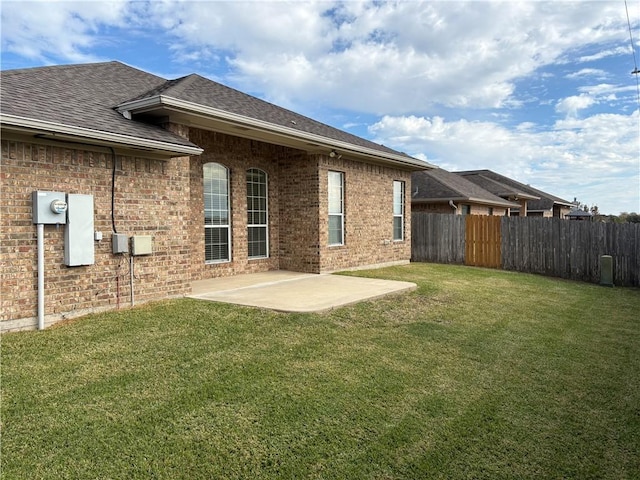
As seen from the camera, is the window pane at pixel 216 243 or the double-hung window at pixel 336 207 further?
the double-hung window at pixel 336 207

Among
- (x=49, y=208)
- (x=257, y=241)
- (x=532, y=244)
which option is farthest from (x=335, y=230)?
(x=49, y=208)

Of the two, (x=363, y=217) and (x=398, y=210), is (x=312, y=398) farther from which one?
(x=398, y=210)

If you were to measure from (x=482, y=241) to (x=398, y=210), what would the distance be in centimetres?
360

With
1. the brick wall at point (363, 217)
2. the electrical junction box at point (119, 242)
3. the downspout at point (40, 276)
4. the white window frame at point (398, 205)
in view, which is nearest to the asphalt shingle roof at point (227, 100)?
the brick wall at point (363, 217)

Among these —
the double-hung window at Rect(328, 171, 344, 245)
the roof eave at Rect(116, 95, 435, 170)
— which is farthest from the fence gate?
the double-hung window at Rect(328, 171, 344, 245)

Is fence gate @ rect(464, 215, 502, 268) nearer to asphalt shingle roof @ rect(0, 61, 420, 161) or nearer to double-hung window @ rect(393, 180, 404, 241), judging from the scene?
double-hung window @ rect(393, 180, 404, 241)

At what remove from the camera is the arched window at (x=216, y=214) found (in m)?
10.4

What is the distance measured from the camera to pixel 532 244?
51.0 feet

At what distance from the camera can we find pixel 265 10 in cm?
1055

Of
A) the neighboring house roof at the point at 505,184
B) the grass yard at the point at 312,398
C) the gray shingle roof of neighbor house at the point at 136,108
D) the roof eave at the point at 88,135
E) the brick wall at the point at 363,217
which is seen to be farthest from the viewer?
the neighboring house roof at the point at 505,184

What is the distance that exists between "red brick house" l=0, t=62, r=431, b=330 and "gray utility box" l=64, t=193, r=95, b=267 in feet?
0.06

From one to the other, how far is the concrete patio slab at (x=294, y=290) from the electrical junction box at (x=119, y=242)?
1.68 metres

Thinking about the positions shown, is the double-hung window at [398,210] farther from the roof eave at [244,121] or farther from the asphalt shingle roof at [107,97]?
the asphalt shingle roof at [107,97]

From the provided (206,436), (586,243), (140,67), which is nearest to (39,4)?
(140,67)
